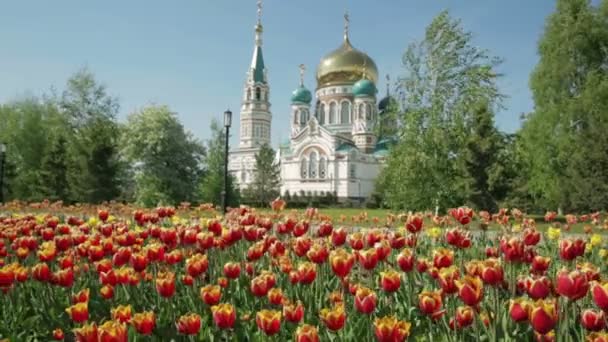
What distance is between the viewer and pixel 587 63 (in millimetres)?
25578

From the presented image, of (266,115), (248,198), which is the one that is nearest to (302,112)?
(266,115)

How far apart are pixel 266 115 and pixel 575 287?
7375 centimetres

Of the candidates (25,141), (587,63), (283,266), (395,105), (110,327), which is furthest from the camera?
(25,141)

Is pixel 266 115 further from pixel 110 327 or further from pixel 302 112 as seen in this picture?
pixel 110 327

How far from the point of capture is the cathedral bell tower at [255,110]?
243ft

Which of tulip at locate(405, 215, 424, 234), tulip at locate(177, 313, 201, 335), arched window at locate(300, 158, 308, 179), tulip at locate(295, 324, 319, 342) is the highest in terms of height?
arched window at locate(300, 158, 308, 179)

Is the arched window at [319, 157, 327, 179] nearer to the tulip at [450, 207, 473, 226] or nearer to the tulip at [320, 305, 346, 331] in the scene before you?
the tulip at [450, 207, 473, 226]

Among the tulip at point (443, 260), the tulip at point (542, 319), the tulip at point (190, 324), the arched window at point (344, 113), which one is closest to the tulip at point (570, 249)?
the tulip at point (443, 260)

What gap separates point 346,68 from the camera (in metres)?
68.8

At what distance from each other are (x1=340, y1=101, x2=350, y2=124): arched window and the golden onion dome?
124 inches

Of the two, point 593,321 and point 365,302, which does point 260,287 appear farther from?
point 593,321

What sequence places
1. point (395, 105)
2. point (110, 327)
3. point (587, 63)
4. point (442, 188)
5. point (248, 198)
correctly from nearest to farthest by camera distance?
point (110, 327)
point (442, 188)
point (395, 105)
point (587, 63)
point (248, 198)

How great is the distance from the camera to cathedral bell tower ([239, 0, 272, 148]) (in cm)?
7419

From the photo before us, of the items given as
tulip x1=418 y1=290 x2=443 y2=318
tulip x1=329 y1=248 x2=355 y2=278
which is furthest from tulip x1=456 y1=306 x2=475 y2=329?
tulip x1=329 y1=248 x2=355 y2=278
